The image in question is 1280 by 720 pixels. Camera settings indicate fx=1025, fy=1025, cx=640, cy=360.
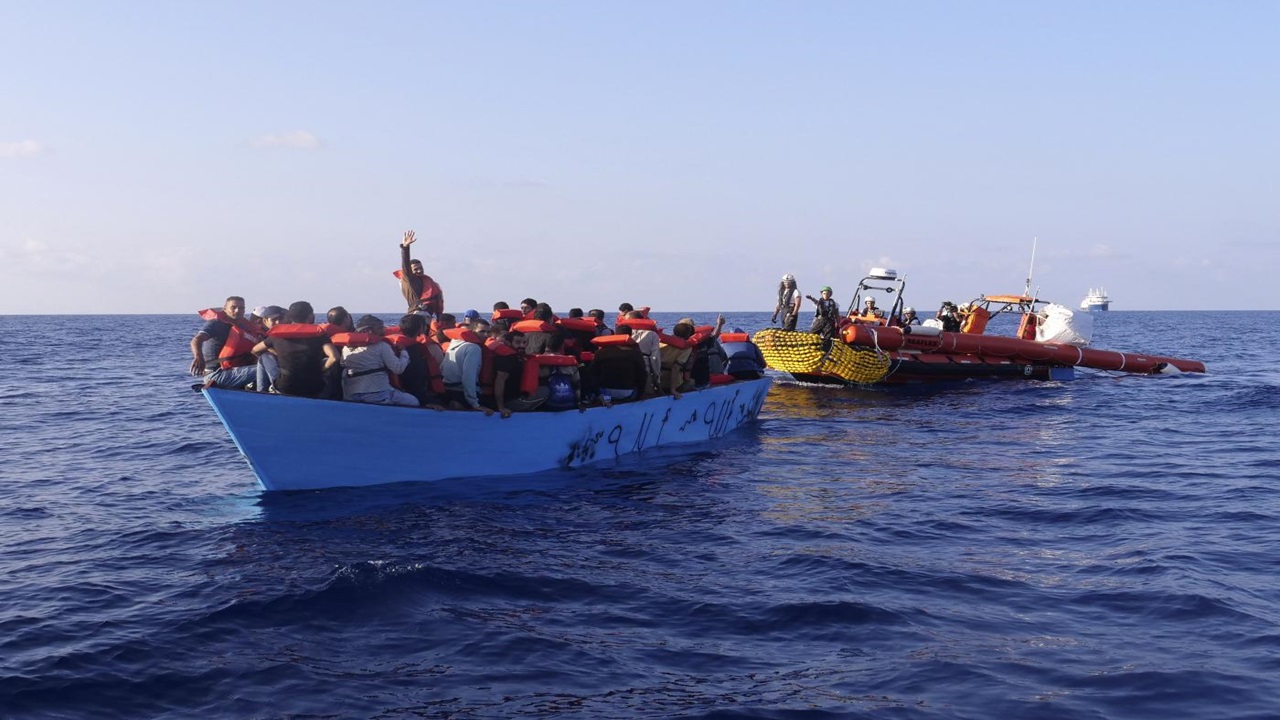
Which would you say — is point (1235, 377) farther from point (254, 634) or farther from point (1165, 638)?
point (254, 634)

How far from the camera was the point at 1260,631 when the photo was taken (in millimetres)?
6910

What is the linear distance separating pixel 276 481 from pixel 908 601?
655 cm

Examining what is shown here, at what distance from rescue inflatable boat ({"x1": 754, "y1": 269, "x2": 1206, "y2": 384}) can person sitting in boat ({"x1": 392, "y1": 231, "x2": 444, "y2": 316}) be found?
37.9 ft

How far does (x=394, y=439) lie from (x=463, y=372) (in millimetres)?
1064

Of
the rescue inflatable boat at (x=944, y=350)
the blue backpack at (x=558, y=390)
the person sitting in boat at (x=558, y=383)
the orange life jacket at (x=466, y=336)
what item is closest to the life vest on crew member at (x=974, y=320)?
the rescue inflatable boat at (x=944, y=350)

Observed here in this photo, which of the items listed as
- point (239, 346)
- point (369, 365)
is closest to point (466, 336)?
point (369, 365)

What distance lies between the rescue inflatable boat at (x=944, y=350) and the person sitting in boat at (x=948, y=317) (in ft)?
0.68

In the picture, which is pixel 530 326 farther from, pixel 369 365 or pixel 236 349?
pixel 236 349

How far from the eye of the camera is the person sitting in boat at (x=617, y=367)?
44.4 ft

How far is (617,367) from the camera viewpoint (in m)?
13.6

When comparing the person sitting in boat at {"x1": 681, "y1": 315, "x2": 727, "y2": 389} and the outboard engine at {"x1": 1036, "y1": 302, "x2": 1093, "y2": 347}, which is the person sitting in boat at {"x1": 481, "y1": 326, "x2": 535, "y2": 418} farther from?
the outboard engine at {"x1": 1036, "y1": 302, "x2": 1093, "y2": 347}

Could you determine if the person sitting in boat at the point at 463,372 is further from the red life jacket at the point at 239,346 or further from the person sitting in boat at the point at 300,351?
the red life jacket at the point at 239,346

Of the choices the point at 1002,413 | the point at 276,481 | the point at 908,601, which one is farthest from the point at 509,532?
the point at 1002,413

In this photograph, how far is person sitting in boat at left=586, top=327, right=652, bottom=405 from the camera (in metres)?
13.5
